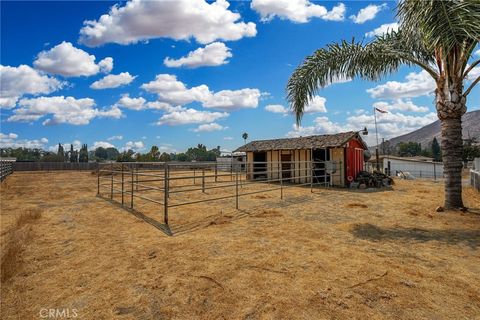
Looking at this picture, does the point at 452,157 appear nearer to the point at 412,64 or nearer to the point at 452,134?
the point at 452,134

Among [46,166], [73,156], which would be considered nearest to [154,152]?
[46,166]

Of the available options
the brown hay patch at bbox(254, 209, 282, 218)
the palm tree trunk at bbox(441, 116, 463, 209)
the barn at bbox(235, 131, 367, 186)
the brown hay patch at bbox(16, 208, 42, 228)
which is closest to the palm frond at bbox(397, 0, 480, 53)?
the palm tree trunk at bbox(441, 116, 463, 209)

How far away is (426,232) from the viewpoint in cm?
589

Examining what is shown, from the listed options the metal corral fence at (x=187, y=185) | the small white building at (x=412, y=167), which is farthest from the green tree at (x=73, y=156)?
the small white building at (x=412, y=167)

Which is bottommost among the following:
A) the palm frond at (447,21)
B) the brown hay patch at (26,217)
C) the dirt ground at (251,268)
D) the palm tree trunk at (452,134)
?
the dirt ground at (251,268)

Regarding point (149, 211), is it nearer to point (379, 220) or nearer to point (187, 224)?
point (187, 224)

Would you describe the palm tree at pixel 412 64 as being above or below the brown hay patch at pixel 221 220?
above

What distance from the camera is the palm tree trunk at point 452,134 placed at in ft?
24.3

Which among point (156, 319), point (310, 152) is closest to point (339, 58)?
point (156, 319)

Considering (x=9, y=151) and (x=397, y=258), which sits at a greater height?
(x=9, y=151)

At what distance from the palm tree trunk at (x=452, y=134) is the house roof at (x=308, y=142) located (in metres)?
7.79

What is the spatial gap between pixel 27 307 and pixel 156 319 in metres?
1.63

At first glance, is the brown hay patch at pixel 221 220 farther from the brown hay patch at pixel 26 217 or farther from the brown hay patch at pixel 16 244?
the brown hay patch at pixel 26 217

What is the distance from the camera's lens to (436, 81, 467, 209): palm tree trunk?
740 cm
